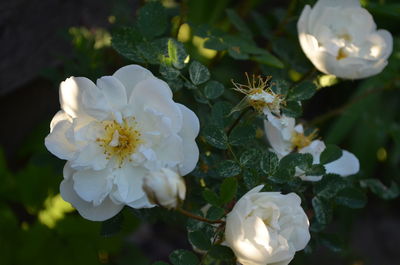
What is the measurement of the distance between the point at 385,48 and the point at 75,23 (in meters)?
1.01

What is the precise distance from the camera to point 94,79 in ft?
3.71

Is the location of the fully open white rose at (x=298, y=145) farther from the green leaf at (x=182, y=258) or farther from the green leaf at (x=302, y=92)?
the green leaf at (x=182, y=258)

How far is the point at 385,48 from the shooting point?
120 centimetres

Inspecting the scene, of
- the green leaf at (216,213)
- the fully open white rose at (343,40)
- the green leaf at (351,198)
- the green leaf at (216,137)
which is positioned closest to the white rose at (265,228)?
the green leaf at (216,213)

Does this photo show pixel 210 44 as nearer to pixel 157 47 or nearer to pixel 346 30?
pixel 157 47

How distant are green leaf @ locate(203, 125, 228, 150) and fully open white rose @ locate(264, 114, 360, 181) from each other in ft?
0.43

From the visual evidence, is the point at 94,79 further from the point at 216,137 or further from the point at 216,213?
the point at 216,213

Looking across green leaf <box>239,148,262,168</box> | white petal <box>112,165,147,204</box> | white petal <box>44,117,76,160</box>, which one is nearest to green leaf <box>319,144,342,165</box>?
green leaf <box>239,148,262,168</box>

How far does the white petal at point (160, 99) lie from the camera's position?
88 centimetres

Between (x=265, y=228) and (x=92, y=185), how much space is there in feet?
0.99

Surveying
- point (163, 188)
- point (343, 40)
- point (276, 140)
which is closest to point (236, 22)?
point (343, 40)

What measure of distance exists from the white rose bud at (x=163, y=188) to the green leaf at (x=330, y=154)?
40cm

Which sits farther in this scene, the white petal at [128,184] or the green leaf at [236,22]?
the green leaf at [236,22]

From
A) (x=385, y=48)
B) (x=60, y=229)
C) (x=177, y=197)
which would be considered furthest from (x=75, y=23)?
(x=177, y=197)
